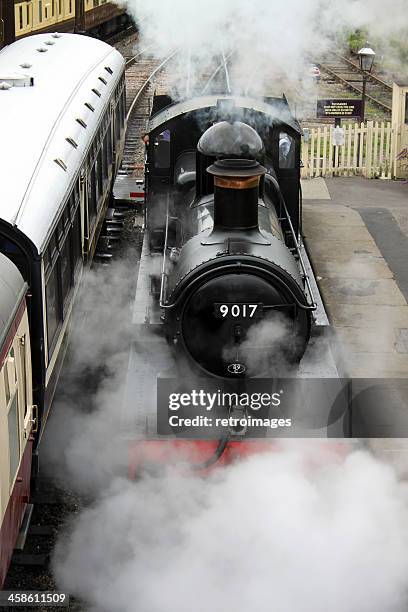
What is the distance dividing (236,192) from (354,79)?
16450mm

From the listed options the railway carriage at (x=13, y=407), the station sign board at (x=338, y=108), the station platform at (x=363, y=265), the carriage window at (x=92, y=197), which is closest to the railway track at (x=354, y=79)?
the station sign board at (x=338, y=108)

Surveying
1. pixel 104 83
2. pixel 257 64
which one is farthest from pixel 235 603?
pixel 104 83

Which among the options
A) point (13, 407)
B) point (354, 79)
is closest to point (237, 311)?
point (13, 407)

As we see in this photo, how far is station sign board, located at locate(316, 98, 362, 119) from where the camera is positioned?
1469 centimetres

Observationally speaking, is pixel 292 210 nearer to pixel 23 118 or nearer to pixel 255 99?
pixel 255 99

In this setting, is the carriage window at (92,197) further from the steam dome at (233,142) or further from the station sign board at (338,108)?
the station sign board at (338,108)

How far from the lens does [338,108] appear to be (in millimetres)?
14766

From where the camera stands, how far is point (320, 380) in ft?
19.3

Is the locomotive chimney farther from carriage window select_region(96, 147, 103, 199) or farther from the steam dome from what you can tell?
carriage window select_region(96, 147, 103, 199)

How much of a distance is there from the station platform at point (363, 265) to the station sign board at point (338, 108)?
1049 millimetres

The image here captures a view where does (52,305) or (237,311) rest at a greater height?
(237,311)

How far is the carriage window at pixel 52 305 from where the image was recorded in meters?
5.61

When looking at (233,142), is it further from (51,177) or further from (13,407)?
(13,407)

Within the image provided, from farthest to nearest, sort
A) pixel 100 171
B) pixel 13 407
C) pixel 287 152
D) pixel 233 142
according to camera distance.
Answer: pixel 100 171, pixel 287 152, pixel 233 142, pixel 13 407
